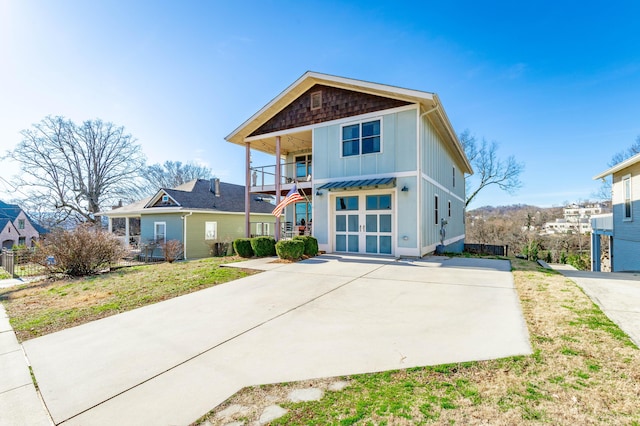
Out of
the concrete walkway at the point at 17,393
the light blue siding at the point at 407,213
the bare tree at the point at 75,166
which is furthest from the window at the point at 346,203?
the bare tree at the point at 75,166

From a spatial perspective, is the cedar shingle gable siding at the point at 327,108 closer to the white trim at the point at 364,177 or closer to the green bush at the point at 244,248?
the white trim at the point at 364,177

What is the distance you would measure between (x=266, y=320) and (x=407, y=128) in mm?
9149

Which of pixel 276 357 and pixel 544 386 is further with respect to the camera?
pixel 276 357

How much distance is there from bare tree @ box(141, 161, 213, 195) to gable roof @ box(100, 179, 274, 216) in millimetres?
18260

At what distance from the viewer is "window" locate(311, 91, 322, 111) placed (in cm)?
1326

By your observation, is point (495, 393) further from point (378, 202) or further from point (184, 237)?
point (184, 237)

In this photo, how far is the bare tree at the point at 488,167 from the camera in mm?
30719

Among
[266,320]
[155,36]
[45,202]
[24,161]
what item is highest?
[155,36]

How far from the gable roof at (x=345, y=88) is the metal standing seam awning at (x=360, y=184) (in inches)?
121

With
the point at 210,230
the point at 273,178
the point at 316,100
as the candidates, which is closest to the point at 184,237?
the point at 210,230

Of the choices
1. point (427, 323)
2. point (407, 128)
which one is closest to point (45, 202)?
point (407, 128)

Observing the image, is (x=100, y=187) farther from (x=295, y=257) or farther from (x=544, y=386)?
(x=544, y=386)

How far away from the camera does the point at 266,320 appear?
191 inches

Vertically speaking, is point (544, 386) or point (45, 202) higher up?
point (45, 202)
